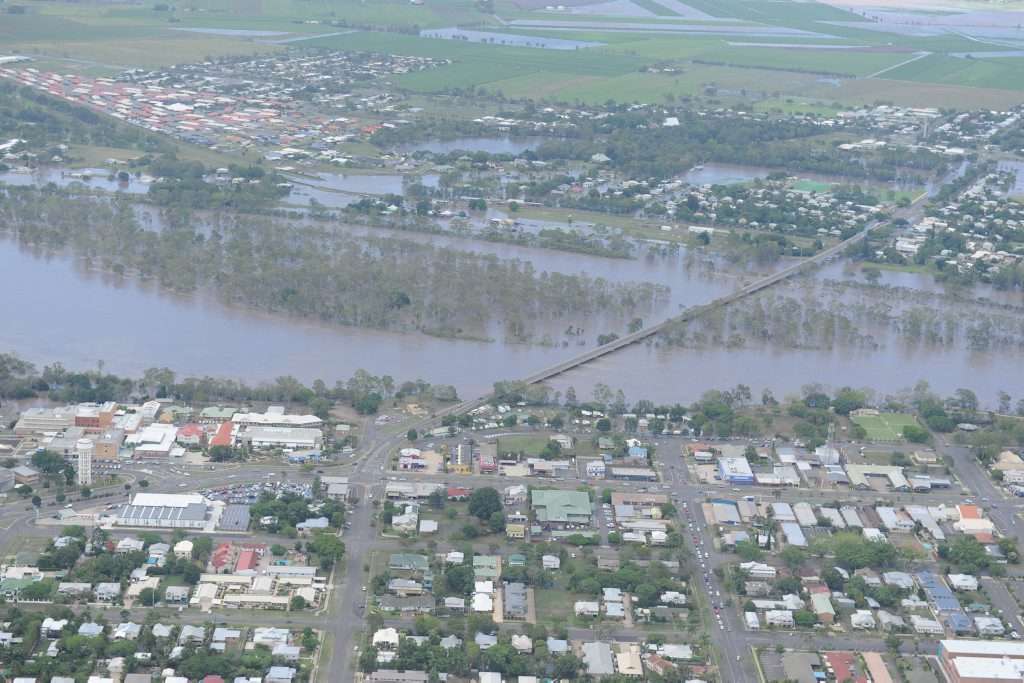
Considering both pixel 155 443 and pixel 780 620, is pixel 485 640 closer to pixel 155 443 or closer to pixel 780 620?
pixel 780 620

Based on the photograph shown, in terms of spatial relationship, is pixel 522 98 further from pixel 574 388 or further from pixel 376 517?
pixel 376 517

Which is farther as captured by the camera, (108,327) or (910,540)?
(108,327)

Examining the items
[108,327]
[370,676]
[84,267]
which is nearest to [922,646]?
[370,676]

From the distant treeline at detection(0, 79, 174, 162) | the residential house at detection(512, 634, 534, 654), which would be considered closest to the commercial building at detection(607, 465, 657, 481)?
the residential house at detection(512, 634, 534, 654)

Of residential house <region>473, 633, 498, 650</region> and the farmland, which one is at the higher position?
the farmland

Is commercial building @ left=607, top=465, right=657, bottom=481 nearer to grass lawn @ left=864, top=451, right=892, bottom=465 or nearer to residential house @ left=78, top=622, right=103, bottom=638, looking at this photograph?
grass lawn @ left=864, top=451, right=892, bottom=465
